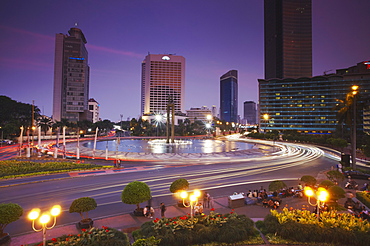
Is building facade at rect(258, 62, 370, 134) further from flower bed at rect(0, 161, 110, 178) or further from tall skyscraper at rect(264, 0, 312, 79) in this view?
flower bed at rect(0, 161, 110, 178)

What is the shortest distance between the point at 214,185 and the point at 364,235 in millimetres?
12912

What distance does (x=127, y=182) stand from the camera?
75.1ft

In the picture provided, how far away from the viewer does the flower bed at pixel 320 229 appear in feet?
33.0

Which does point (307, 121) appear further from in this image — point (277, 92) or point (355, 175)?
point (355, 175)

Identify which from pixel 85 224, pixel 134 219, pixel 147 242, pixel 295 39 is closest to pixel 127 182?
pixel 134 219

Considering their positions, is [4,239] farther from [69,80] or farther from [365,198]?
[69,80]

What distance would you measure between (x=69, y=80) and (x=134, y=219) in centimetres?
14472

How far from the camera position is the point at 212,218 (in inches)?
464

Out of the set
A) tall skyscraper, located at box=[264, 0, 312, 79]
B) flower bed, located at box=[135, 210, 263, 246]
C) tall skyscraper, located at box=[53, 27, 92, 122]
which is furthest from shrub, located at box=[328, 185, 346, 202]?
tall skyscraper, located at box=[264, 0, 312, 79]

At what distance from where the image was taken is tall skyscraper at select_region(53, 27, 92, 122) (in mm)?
136125

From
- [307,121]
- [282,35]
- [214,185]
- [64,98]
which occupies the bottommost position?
[214,185]

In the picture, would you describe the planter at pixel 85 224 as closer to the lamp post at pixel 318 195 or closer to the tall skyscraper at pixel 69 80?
the lamp post at pixel 318 195

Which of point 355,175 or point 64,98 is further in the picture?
point 64,98

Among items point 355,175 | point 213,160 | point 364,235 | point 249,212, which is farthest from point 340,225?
point 213,160
